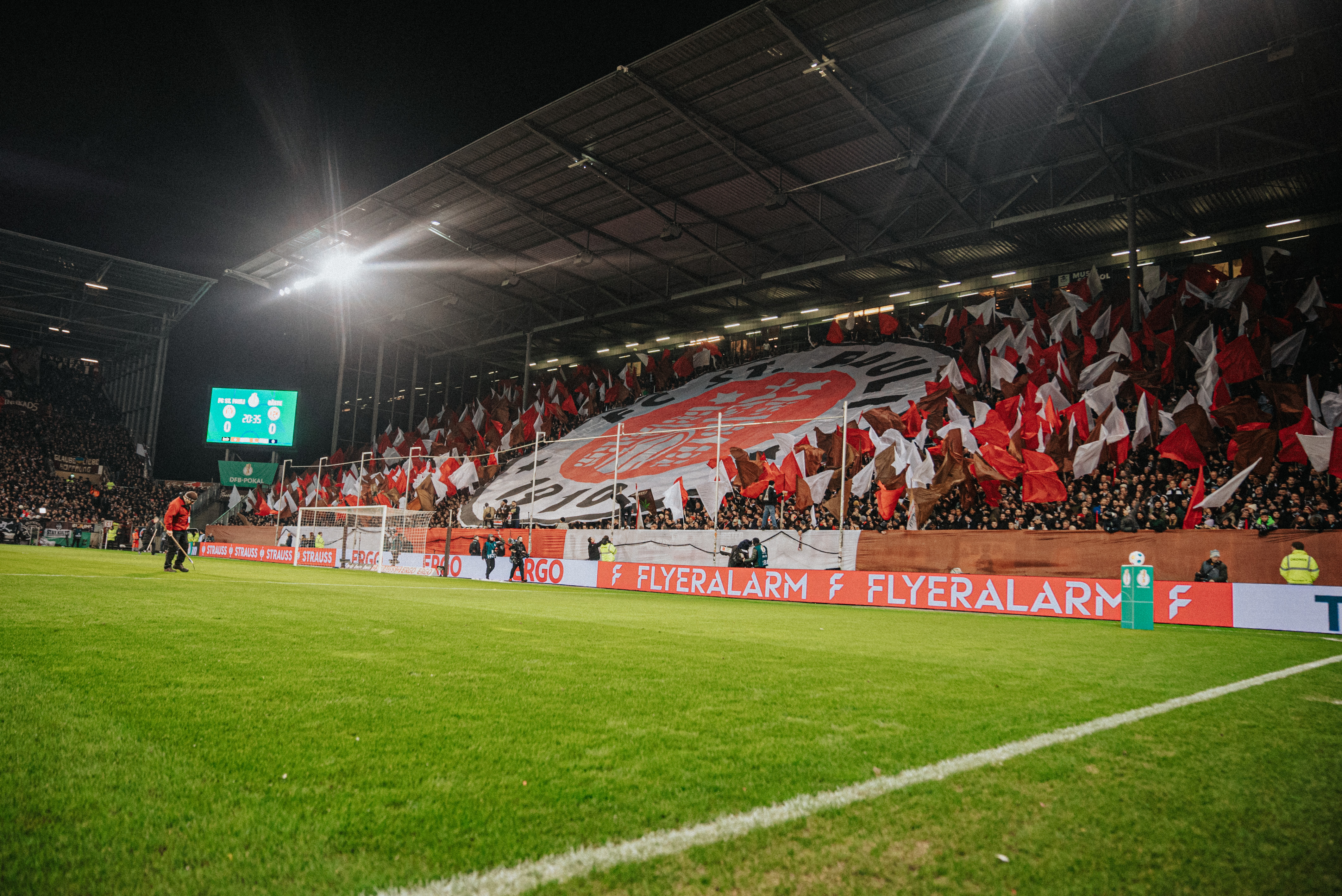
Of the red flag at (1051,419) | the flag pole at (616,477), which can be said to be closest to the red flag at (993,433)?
the red flag at (1051,419)

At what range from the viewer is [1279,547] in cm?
1557

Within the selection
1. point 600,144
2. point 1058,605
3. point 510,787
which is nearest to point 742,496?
point 1058,605

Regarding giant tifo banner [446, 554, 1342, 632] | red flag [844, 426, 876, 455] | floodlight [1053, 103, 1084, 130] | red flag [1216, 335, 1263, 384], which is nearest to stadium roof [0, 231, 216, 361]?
giant tifo banner [446, 554, 1342, 632]

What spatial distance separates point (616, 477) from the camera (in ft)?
77.1

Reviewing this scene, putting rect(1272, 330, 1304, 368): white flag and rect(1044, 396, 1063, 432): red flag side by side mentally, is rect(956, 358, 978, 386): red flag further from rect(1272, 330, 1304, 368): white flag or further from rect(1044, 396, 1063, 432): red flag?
rect(1272, 330, 1304, 368): white flag

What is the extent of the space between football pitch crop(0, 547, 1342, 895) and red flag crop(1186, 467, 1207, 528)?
11228 mm

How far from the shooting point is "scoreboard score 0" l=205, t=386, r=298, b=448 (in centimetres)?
4578

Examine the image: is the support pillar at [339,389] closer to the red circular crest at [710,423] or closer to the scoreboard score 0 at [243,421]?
the scoreboard score 0 at [243,421]

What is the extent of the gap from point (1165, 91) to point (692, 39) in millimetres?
13880

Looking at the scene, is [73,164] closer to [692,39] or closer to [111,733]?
[692,39]

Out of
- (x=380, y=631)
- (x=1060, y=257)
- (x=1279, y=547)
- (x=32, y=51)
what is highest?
(x=1060, y=257)

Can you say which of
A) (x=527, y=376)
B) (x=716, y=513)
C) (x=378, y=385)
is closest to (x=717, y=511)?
(x=716, y=513)

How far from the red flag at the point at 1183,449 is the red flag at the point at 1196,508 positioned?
1.06 metres

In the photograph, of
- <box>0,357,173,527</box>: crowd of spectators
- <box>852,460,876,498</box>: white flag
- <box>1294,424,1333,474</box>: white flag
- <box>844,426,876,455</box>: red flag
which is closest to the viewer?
<box>1294,424,1333,474</box>: white flag
